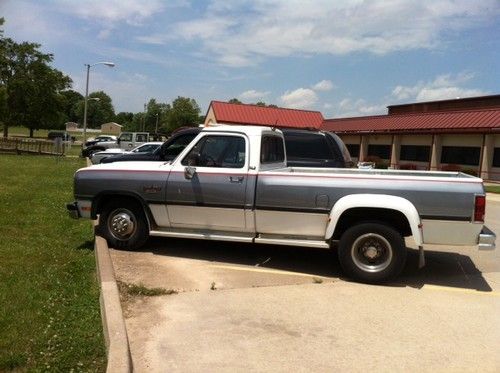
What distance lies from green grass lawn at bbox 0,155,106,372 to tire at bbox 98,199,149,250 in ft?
1.28

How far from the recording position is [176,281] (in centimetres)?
623

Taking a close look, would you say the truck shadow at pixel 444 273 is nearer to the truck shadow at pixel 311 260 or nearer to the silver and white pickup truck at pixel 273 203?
the truck shadow at pixel 311 260

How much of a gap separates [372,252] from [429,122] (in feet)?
108

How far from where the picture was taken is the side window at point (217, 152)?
7.04m

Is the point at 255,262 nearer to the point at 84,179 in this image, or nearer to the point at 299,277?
the point at 299,277

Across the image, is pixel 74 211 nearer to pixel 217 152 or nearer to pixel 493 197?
pixel 217 152

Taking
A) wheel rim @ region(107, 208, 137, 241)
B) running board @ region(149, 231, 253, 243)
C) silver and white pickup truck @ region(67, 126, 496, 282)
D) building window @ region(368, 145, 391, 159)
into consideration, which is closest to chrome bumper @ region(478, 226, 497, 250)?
silver and white pickup truck @ region(67, 126, 496, 282)

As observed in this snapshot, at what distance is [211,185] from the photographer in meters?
6.89

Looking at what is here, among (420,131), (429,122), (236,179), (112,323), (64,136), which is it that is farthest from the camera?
(64,136)

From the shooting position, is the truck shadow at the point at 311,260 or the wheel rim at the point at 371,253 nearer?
the wheel rim at the point at 371,253

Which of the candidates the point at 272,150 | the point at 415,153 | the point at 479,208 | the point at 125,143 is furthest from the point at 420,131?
the point at 479,208

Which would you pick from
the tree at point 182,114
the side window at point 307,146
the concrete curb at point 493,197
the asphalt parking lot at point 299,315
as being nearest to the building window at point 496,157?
the concrete curb at point 493,197

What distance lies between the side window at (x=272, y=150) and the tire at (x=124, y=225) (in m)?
1.85

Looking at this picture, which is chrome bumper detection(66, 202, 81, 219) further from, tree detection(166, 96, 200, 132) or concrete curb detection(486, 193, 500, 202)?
tree detection(166, 96, 200, 132)
